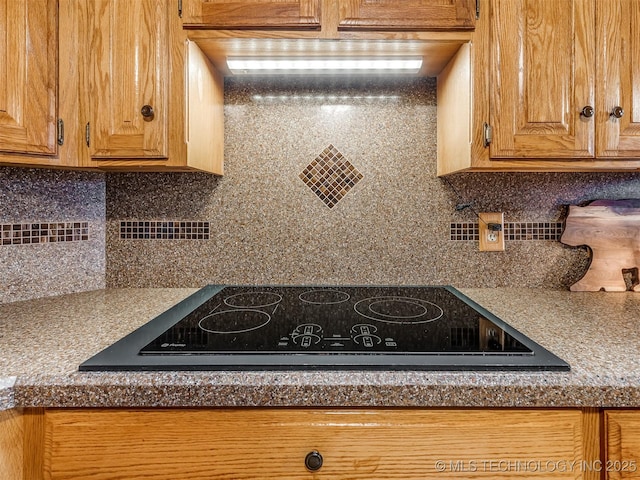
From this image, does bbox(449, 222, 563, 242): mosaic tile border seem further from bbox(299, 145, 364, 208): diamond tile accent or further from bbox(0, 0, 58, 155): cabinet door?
bbox(0, 0, 58, 155): cabinet door

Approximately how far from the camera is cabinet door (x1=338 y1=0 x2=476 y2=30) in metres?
0.97

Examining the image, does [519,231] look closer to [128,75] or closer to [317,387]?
[317,387]

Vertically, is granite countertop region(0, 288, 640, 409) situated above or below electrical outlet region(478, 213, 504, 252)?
below

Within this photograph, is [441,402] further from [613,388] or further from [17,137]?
[17,137]

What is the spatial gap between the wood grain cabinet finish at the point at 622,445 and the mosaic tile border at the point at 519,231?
0.73m

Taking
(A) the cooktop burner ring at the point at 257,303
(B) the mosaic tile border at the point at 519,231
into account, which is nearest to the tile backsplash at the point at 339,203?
(B) the mosaic tile border at the point at 519,231

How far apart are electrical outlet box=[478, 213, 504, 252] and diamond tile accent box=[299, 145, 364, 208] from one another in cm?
44

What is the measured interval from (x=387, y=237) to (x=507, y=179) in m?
0.44

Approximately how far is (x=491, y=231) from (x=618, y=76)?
0.53 meters

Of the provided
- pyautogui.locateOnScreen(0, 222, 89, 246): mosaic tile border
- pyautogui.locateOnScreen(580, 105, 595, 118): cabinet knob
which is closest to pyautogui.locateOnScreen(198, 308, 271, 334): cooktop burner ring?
A: pyautogui.locateOnScreen(0, 222, 89, 246): mosaic tile border

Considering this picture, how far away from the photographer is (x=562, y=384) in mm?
617

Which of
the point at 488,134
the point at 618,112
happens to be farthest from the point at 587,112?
the point at 488,134

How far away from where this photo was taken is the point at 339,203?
51.1 inches

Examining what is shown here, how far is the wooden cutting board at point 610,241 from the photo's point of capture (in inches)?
48.5
